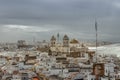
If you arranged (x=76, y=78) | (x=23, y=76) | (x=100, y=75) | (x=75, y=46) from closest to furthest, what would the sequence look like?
(x=100, y=75) → (x=76, y=78) → (x=23, y=76) → (x=75, y=46)

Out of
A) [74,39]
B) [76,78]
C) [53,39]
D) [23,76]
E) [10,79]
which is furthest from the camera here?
[74,39]

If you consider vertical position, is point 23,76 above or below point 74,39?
below

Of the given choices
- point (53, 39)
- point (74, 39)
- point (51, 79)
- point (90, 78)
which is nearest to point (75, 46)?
point (74, 39)

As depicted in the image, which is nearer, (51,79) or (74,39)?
(51,79)

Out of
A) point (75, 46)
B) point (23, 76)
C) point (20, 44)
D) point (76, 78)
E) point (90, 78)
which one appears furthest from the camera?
point (20, 44)

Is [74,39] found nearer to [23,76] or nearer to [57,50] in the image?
[57,50]

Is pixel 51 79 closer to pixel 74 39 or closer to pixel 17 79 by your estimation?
pixel 17 79

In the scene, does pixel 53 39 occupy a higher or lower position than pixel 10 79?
higher

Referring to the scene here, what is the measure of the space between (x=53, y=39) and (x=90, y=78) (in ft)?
192

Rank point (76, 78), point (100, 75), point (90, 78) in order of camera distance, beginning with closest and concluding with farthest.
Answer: point (100, 75) < point (90, 78) < point (76, 78)

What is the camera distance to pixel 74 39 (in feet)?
329

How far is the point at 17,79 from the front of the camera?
29578 millimetres

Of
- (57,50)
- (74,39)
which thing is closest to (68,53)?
(57,50)

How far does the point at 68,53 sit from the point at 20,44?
286ft
